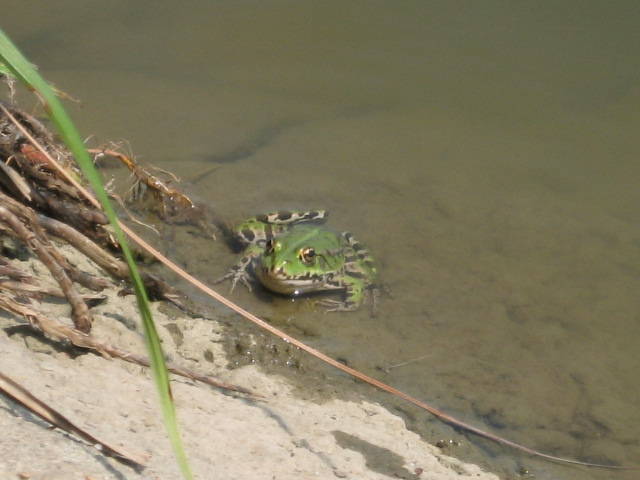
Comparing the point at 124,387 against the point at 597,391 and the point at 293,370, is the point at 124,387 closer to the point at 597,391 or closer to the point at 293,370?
the point at 293,370

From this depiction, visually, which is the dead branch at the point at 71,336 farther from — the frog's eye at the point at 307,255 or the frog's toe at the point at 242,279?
the frog's eye at the point at 307,255

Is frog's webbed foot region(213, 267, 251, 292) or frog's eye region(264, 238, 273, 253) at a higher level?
frog's eye region(264, 238, 273, 253)

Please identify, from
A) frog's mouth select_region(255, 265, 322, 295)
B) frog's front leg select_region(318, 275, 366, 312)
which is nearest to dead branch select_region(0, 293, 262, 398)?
frog's mouth select_region(255, 265, 322, 295)

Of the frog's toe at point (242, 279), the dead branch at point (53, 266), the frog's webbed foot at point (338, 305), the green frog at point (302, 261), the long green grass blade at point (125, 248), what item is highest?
the long green grass blade at point (125, 248)

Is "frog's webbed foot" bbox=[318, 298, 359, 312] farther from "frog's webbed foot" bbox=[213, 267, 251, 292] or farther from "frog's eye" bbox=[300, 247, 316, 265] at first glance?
"frog's webbed foot" bbox=[213, 267, 251, 292]

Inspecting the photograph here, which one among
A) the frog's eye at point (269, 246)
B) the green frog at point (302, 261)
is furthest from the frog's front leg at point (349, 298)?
the frog's eye at point (269, 246)

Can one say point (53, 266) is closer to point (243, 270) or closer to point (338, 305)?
point (243, 270)
